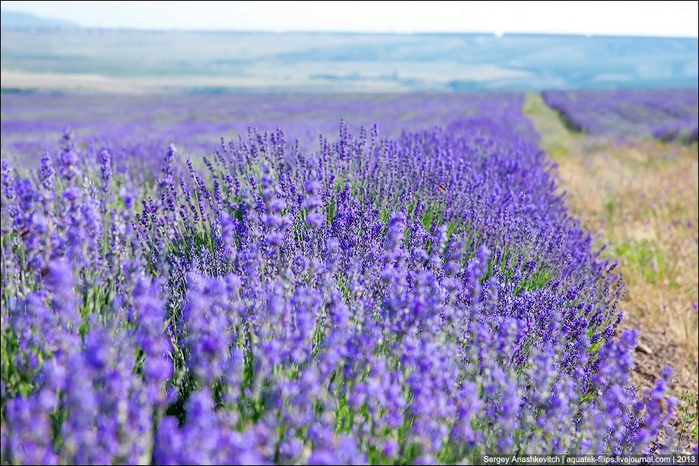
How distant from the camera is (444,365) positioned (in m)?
1.44

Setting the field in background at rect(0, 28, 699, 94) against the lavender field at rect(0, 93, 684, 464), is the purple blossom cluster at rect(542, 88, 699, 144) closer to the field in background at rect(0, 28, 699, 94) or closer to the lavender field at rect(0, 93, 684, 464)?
the lavender field at rect(0, 93, 684, 464)

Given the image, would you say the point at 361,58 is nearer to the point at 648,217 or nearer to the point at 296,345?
the point at 648,217

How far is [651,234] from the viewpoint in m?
5.76

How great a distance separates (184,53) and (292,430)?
133175 mm

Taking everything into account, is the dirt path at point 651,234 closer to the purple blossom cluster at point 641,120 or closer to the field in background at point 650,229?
the field in background at point 650,229

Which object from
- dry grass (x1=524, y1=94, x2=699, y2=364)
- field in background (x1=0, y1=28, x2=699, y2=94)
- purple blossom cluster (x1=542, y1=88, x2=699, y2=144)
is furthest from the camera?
field in background (x1=0, y1=28, x2=699, y2=94)

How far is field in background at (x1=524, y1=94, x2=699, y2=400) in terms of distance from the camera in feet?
12.9

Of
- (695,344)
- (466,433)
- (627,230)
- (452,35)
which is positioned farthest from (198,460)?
(452,35)

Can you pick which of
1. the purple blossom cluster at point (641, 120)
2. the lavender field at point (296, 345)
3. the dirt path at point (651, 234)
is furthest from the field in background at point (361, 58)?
the lavender field at point (296, 345)

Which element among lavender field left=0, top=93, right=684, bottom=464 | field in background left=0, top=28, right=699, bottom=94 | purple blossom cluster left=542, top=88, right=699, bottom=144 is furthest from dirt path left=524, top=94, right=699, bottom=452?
field in background left=0, top=28, right=699, bottom=94

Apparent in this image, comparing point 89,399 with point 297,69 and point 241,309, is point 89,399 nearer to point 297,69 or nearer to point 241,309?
point 241,309

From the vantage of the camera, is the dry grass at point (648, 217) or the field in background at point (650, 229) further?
the dry grass at point (648, 217)

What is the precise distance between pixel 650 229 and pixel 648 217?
0.78 metres

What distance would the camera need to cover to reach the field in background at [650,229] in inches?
155
